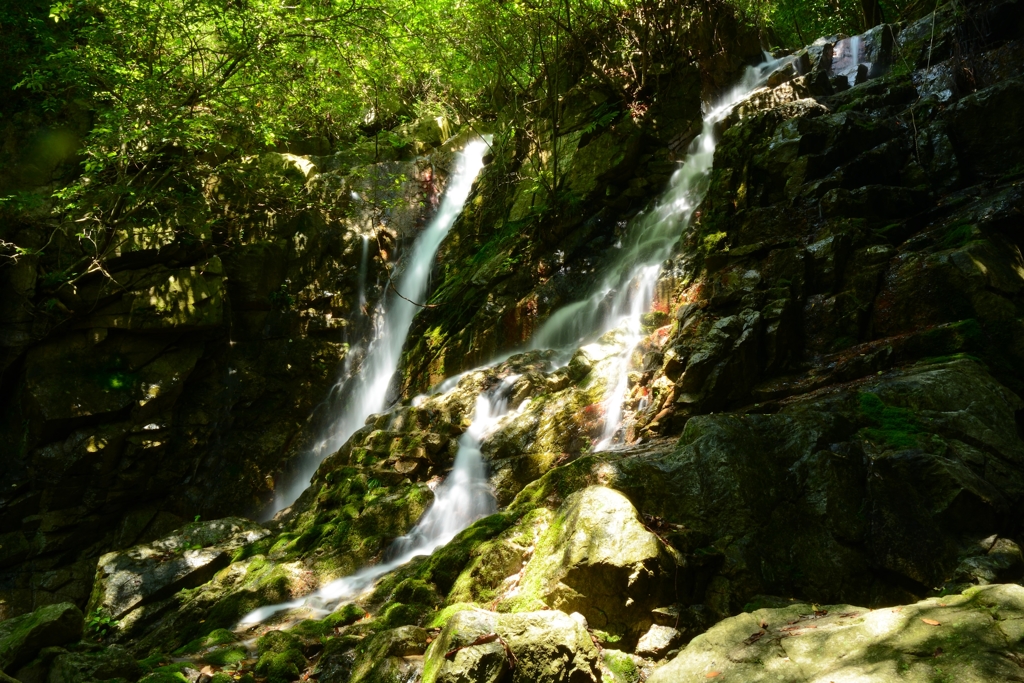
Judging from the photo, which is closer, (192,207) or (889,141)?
(889,141)

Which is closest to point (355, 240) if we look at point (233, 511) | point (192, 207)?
point (192, 207)

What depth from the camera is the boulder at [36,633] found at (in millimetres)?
4758

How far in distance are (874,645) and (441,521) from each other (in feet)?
17.7

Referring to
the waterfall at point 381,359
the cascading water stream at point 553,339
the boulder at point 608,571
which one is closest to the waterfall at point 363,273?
the waterfall at point 381,359

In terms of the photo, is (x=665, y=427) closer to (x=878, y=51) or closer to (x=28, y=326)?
(x=878, y=51)

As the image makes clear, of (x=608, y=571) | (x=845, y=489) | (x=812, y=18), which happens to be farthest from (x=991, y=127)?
(x=812, y=18)

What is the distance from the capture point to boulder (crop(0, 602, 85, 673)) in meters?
4.76

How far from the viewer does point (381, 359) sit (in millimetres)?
14117

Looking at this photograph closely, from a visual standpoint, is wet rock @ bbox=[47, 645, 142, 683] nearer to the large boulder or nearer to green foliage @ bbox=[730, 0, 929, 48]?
the large boulder

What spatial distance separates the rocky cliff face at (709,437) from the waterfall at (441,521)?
0.15m

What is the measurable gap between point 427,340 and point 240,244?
5072mm

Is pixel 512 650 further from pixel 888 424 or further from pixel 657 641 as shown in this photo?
pixel 888 424

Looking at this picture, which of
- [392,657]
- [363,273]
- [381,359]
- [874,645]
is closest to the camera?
[874,645]

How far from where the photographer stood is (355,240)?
1561 centimetres
